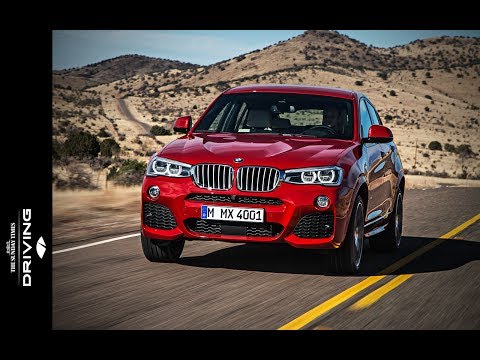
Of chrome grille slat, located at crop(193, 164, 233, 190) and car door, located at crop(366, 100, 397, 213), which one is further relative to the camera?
car door, located at crop(366, 100, 397, 213)

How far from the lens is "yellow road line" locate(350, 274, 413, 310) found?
757 centimetres

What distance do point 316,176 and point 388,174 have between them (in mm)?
2691

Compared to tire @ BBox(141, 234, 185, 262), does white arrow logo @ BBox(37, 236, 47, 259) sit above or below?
above

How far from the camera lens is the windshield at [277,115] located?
9.93 meters

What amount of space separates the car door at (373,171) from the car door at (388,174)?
7 cm

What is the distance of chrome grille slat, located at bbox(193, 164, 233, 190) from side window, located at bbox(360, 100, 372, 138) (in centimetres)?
213

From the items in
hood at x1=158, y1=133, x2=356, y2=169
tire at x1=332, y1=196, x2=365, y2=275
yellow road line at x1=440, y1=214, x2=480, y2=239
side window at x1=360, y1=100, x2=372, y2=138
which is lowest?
yellow road line at x1=440, y1=214, x2=480, y2=239

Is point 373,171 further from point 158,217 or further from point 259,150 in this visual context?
point 158,217

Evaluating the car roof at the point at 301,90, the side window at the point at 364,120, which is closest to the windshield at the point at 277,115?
the car roof at the point at 301,90

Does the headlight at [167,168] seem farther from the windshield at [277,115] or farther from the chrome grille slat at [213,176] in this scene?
the windshield at [277,115]

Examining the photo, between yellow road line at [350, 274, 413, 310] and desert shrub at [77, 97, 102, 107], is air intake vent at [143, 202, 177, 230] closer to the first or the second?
yellow road line at [350, 274, 413, 310]

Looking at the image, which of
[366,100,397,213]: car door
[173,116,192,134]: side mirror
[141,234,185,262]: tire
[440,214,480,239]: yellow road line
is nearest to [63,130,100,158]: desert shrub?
[440,214,480,239]: yellow road line

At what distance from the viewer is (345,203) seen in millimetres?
8609
